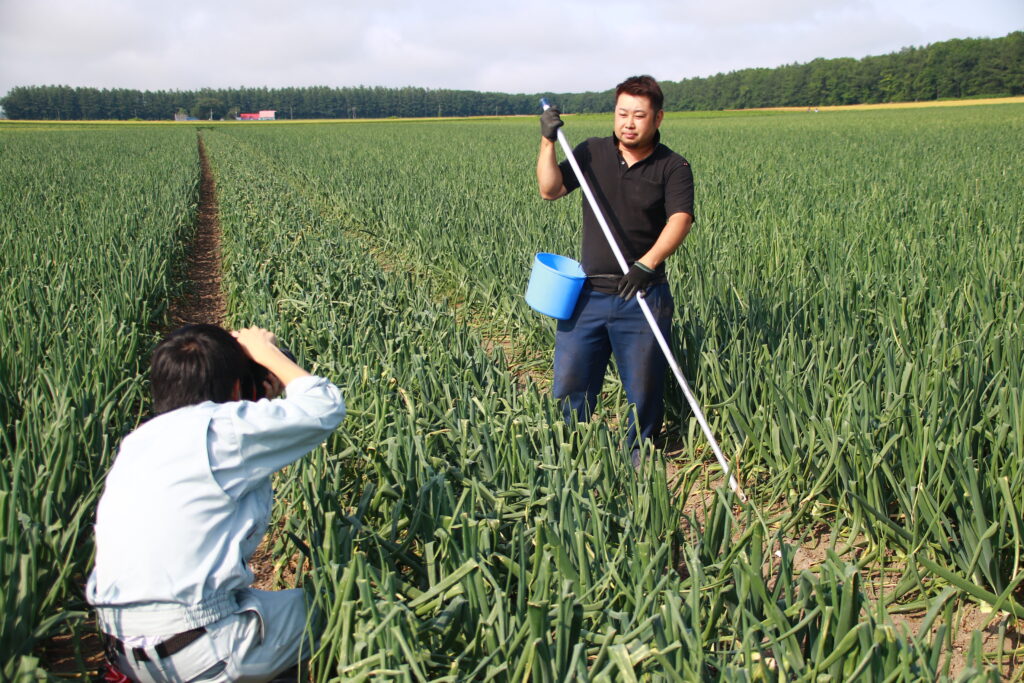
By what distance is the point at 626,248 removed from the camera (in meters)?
2.96

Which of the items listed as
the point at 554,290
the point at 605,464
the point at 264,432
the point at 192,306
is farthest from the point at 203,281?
the point at 264,432

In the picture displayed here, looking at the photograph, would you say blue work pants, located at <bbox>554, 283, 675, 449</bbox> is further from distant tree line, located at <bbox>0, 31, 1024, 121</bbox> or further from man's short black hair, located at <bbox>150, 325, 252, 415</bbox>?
distant tree line, located at <bbox>0, 31, 1024, 121</bbox>

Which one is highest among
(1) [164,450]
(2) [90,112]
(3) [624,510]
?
(2) [90,112]

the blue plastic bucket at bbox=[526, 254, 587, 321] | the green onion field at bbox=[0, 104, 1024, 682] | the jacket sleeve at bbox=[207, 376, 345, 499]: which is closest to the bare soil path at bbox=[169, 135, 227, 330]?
the green onion field at bbox=[0, 104, 1024, 682]

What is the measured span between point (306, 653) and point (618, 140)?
83.4 inches

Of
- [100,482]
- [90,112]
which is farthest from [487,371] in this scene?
[90,112]

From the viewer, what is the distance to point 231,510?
4.87 ft

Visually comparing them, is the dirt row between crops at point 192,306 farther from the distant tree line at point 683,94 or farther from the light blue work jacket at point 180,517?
the distant tree line at point 683,94

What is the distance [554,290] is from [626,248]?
0.34 m


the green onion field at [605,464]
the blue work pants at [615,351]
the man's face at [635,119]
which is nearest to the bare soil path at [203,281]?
the green onion field at [605,464]

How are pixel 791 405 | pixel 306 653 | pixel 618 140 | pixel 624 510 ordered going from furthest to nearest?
pixel 618 140
pixel 791 405
pixel 624 510
pixel 306 653

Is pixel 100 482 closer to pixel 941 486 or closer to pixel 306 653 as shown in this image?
pixel 306 653

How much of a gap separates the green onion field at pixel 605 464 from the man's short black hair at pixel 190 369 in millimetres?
410

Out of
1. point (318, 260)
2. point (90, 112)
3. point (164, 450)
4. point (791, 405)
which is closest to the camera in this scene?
point (164, 450)
